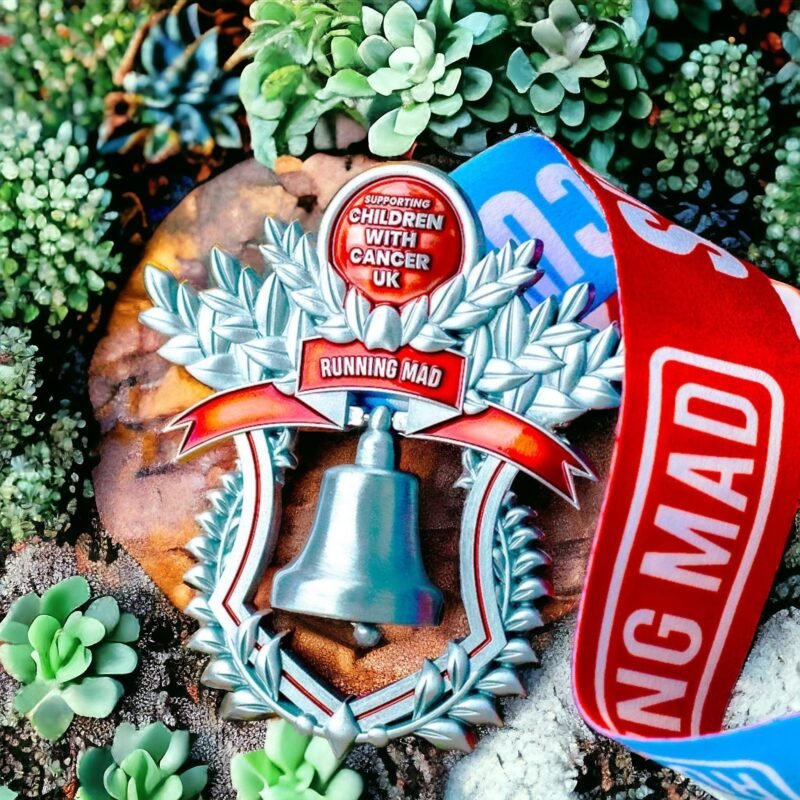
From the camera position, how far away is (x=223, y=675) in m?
1.83

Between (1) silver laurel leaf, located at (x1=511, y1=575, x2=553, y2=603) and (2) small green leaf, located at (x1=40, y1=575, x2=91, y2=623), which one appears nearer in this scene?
(1) silver laurel leaf, located at (x1=511, y1=575, x2=553, y2=603)

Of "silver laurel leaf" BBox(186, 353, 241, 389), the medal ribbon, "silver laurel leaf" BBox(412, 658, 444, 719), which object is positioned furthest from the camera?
"silver laurel leaf" BBox(186, 353, 241, 389)

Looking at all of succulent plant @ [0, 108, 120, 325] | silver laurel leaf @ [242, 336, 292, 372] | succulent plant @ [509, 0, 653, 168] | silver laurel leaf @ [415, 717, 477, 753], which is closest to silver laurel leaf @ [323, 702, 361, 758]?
silver laurel leaf @ [415, 717, 477, 753]

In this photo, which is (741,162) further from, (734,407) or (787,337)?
(734,407)

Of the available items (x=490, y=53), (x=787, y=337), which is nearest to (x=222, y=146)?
(x=490, y=53)

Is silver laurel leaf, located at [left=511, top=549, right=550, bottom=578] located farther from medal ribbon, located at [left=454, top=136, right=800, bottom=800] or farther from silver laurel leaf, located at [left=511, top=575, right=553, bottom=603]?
medal ribbon, located at [left=454, top=136, right=800, bottom=800]

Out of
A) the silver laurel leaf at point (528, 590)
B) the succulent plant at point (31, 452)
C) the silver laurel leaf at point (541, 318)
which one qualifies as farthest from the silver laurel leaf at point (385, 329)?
the succulent plant at point (31, 452)

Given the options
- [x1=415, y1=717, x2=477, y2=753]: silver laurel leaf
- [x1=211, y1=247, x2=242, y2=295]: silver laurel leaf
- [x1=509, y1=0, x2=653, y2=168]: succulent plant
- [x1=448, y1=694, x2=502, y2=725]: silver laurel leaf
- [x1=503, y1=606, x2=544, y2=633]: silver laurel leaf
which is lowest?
[x1=415, y1=717, x2=477, y2=753]: silver laurel leaf

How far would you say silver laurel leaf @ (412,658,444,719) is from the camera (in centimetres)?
174

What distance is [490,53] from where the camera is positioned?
73.0 inches

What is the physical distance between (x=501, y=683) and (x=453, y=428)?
0.43 m

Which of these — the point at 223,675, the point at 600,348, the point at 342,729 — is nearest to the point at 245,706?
the point at 223,675

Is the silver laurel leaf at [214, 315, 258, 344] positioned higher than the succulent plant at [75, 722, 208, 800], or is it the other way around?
the silver laurel leaf at [214, 315, 258, 344]

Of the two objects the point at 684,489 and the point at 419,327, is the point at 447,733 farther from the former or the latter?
the point at 419,327
